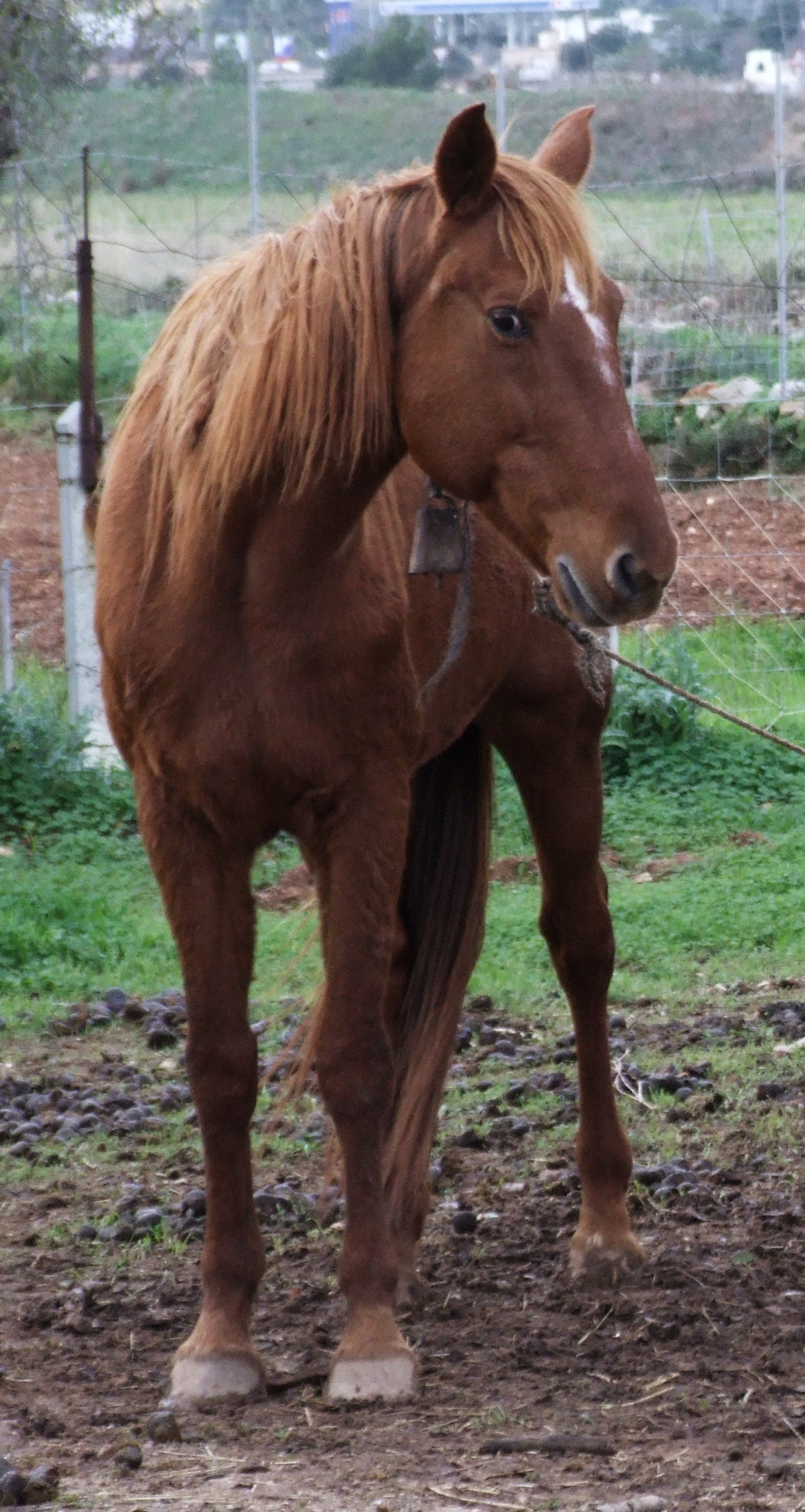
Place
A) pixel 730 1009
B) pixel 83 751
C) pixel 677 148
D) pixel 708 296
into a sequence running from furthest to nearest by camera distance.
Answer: pixel 677 148 → pixel 708 296 → pixel 83 751 → pixel 730 1009

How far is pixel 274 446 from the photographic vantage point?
2.97 meters

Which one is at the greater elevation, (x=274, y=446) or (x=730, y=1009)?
(x=274, y=446)

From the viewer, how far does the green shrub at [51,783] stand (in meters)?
7.42

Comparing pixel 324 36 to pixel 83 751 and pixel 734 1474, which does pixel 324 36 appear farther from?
pixel 734 1474

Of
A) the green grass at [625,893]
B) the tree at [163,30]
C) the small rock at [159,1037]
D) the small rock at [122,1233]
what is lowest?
the green grass at [625,893]

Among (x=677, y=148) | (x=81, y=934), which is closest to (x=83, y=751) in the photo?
(x=81, y=934)

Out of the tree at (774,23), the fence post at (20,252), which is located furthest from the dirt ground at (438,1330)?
the tree at (774,23)

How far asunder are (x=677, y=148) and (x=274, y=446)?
30.5 metres

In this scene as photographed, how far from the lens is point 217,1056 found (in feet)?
10.6

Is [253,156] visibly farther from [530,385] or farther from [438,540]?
[530,385]

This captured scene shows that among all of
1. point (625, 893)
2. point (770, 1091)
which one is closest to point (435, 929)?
point (770, 1091)

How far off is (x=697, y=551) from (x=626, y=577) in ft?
34.4

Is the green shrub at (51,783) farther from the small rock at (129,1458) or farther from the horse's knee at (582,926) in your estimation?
the small rock at (129,1458)

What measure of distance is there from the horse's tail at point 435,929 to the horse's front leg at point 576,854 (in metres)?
0.14
